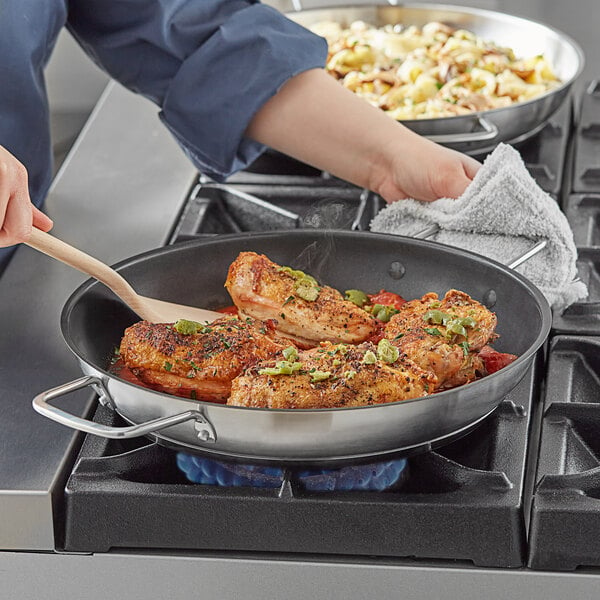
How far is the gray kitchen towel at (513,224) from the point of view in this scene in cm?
118

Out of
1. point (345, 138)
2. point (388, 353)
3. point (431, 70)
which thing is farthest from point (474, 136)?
point (388, 353)

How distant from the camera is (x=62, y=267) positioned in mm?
1346

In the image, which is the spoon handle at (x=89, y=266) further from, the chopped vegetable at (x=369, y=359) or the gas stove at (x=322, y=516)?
the chopped vegetable at (x=369, y=359)

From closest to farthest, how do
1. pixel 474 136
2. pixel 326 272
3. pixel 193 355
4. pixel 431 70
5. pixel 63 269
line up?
pixel 193 355 → pixel 326 272 → pixel 63 269 → pixel 474 136 → pixel 431 70

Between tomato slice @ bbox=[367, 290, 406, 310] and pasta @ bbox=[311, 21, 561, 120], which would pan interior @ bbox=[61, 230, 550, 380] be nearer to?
tomato slice @ bbox=[367, 290, 406, 310]

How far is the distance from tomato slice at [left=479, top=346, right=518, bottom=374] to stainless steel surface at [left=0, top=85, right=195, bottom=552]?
1.29ft

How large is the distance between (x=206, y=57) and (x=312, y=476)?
67 centimetres

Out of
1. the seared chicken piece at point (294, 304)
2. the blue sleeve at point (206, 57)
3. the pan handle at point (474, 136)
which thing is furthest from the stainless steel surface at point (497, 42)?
the seared chicken piece at point (294, 304)

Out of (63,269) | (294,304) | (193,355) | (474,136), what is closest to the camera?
(193,355)

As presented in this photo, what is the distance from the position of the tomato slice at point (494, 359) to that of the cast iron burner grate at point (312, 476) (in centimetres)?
15

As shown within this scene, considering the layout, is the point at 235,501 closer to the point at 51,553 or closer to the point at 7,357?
the point at 51,553

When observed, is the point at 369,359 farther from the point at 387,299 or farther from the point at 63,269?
the point at 63,269

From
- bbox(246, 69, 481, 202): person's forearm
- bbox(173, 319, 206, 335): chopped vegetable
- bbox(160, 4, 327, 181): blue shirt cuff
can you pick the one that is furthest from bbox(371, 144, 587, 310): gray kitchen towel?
bbox(173, 319, 206, 335): chopped vegetable

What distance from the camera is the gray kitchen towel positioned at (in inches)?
46.6
